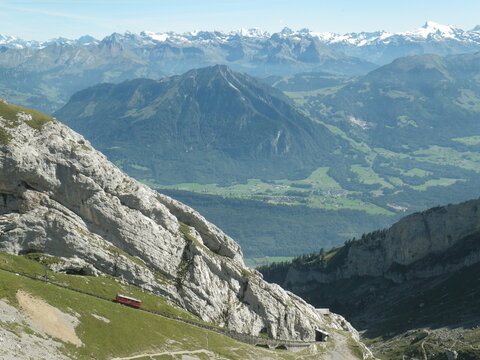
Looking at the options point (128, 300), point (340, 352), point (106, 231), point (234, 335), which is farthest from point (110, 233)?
point (340, 352)

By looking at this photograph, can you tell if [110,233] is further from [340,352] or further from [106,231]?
[340,352]

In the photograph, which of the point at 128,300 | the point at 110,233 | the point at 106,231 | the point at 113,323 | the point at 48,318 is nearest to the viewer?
the point at 48,318

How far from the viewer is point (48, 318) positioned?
95000 mm

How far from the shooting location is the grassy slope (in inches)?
3812

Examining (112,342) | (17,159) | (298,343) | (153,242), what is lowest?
(298,343)

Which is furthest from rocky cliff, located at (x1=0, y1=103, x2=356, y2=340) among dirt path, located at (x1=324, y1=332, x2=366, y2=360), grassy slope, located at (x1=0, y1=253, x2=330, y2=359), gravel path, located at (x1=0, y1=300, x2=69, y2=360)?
gravel path, located at (x1=0, y1=300, x2=69, y2=360)

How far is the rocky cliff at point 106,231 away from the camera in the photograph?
400 feet

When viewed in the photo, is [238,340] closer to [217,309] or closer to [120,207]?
[217,309]

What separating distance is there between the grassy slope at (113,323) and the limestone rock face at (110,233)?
5585 mm

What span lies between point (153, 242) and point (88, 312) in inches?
1313

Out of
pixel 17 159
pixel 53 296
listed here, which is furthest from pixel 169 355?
pixel 17 159

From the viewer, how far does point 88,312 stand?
10388cm

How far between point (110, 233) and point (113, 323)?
30383 millimetres

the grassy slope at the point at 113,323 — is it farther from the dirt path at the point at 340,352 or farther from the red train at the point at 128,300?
the dirt path at the point at 340,352
